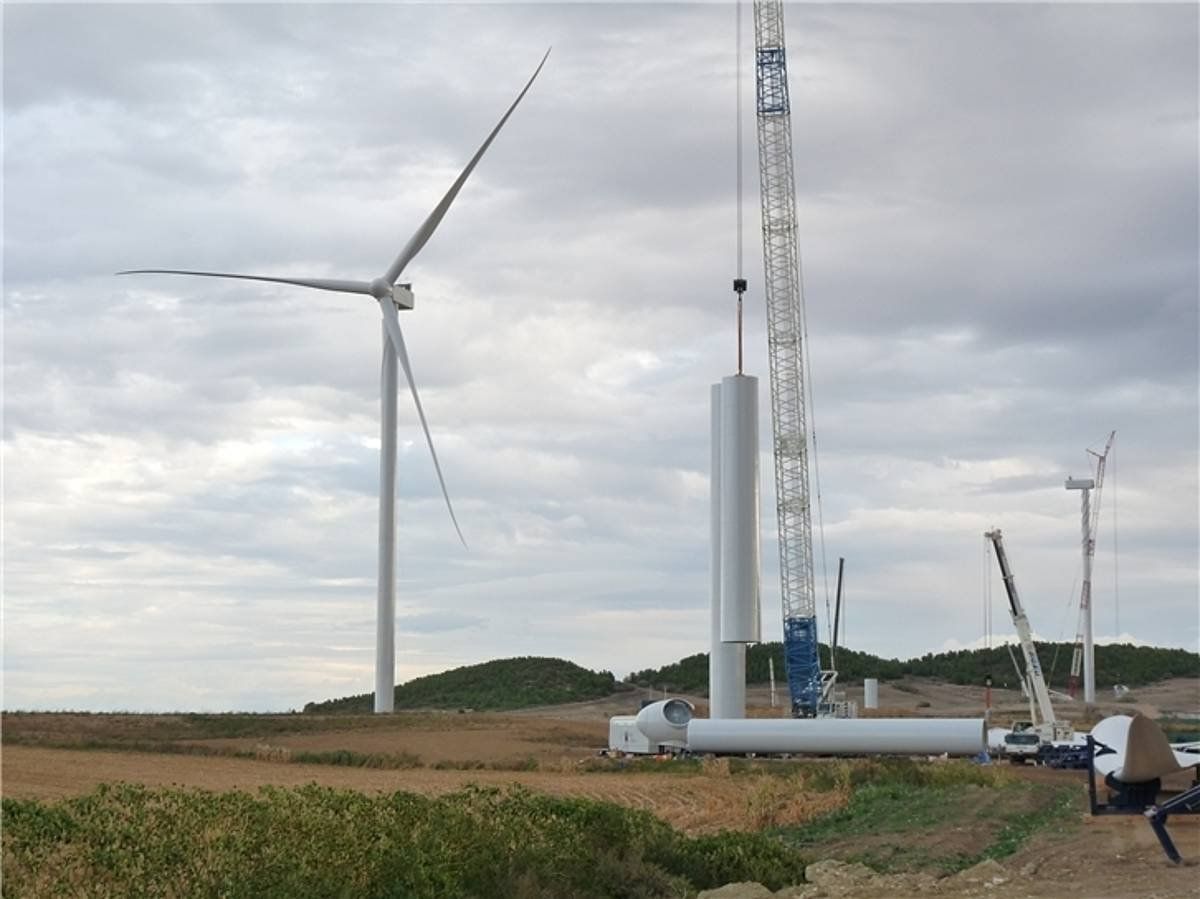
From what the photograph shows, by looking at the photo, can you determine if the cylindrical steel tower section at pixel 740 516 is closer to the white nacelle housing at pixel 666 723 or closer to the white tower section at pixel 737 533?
the white tower section at pixel 737 533

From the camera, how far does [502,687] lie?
105 m

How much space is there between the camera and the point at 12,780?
38312 millimetres

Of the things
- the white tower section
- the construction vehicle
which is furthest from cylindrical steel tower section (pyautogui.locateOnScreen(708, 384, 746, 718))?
the construction vehicle

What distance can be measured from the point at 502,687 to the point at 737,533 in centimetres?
5540

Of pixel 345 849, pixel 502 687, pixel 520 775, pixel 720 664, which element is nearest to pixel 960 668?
pixel 502 687

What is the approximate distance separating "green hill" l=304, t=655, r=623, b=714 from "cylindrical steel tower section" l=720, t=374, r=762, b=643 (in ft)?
153

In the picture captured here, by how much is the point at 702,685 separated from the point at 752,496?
5546 centimetres

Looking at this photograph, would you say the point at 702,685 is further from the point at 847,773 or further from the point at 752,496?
the point at 847,773

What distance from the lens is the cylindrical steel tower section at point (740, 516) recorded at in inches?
2066

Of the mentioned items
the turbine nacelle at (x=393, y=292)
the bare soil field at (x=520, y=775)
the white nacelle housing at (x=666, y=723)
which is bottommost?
the bare soil field at (x=520, y=775)

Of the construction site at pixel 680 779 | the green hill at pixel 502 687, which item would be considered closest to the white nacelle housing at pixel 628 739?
the construction site at pixel 680 779

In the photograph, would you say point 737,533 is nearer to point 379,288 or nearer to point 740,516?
point 740,516

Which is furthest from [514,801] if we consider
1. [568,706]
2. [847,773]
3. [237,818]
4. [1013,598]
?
[568,706]

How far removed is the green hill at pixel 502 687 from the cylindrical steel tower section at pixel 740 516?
4667 centimetres
